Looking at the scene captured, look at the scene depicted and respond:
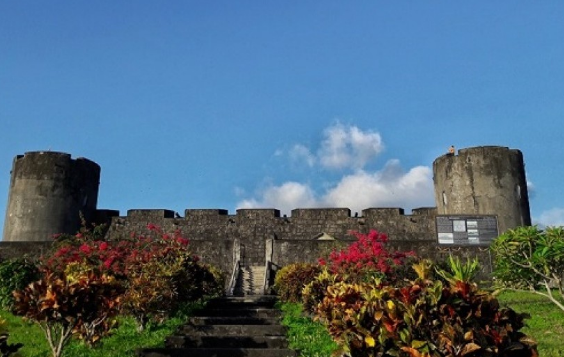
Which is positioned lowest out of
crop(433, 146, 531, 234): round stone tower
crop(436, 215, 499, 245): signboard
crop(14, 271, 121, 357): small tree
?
crop(14, 271, 121, 357): small tree

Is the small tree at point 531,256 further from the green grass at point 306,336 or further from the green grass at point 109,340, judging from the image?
the green grass at point 109,340

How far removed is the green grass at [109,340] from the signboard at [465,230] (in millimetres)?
10970

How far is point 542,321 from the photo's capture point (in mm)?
9328

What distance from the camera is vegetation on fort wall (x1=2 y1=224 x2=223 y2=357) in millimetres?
5852

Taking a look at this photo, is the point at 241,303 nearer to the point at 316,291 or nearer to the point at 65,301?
the point at 316,291

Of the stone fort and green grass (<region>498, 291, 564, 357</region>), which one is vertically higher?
the stone fort

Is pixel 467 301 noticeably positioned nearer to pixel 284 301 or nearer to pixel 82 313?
pixel 82 313

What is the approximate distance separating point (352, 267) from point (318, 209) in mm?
11284

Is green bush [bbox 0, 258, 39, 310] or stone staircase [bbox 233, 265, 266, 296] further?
stone staircase [bbox 233, 265, 266, 296]

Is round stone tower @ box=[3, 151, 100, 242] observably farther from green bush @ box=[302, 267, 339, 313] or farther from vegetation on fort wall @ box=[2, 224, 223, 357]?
green bush @ box=[302, 267, 339, 313]

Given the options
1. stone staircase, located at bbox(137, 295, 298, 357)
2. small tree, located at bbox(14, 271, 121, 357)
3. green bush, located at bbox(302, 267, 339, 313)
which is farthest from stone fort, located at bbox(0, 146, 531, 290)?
small tree, located at bbox(14, 271, 121, 357)

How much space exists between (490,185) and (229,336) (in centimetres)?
1545

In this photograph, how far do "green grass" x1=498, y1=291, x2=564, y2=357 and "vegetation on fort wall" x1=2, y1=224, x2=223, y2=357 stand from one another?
5.12 m

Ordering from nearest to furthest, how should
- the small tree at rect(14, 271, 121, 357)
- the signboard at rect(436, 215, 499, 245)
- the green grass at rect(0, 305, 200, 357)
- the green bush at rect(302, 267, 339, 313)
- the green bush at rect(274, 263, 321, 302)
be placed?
the small tree at rect(14, 271, 121, 357) < the green grass at rect(0, 305, 200, 357) < the green bush at rect(302, 267, 339, 313) < the green bush at rect(274, 263, 321, 302) < the signboard at rect(436, 215, 499, 245)
